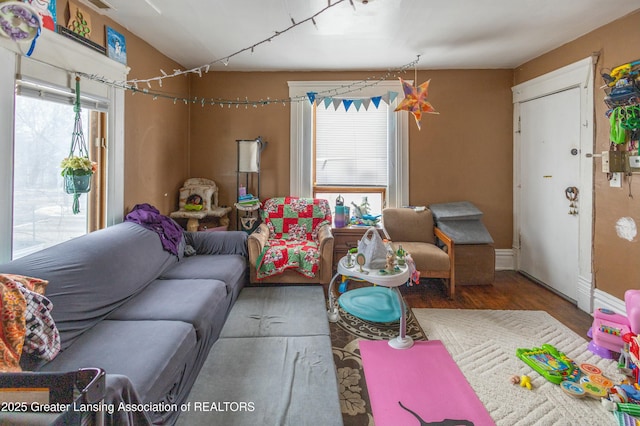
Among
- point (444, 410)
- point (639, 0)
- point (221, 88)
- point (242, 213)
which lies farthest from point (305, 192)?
point (639, 0)

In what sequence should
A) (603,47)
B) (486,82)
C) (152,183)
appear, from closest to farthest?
(603,47) < (152,183) < (486,82)

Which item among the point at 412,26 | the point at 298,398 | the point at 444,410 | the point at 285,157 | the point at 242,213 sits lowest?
the point at 444,410

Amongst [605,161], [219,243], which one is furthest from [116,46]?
[605,161]

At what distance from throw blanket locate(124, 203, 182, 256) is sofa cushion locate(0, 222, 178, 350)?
25 centimetres

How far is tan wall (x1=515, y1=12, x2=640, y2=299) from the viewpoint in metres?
2.57

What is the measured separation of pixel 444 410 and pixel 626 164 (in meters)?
2.39

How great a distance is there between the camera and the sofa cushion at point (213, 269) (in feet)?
8.41

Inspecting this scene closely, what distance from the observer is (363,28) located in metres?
2.87

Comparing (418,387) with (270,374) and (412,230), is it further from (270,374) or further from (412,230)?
(412,230)

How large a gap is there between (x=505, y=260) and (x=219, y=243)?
3389mm

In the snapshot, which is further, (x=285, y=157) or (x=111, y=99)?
(x=285, y=157)

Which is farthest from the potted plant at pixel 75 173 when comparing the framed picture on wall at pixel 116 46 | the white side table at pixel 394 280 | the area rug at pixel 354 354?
the area rug at pixel 354 354

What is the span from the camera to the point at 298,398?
1404mm

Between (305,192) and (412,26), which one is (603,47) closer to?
(412,26)
